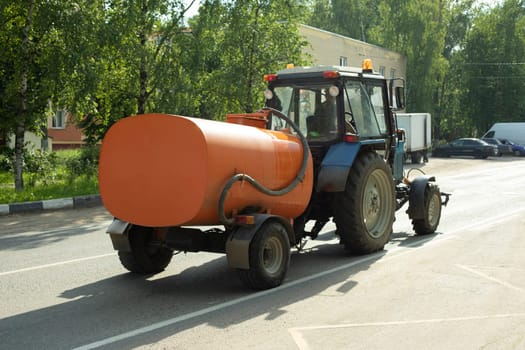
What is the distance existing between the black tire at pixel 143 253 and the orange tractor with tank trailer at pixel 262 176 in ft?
0.04

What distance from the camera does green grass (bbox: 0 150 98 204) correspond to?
16.1 m

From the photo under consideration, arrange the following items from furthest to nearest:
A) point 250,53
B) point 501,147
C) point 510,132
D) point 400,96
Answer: point 510,132
point 501,147
point 250,53
point 400,96

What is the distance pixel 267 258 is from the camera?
720cm

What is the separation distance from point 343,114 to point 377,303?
3219mm

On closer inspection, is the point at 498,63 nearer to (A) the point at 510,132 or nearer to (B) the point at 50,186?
(A) the point at 510,132

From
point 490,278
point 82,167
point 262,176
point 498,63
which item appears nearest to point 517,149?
point 498,63

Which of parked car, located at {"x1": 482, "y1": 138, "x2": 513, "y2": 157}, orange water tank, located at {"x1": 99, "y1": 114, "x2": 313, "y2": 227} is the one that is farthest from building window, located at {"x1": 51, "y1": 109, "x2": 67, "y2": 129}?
orange water tank, located at {"x1": 99, "y1": 114, "x2": 313, "y2": 227}

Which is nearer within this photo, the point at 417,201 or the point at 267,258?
the point at 267,258

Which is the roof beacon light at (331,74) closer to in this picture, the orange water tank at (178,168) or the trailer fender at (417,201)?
the orange water tank at (178,168)

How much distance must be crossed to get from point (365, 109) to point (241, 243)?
357 centimetres

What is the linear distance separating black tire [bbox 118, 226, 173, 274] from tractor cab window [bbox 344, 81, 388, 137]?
3.06 metres

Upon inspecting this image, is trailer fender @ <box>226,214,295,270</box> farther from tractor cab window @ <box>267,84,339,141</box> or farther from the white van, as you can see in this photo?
the white van

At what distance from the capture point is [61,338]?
5320 millimetres

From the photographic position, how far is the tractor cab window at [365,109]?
30.0ft
